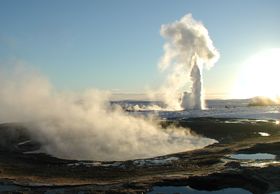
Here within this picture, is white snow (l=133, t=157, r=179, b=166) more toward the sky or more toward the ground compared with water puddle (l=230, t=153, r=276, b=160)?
more toward the ground

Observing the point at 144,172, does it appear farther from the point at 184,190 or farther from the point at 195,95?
the point at 195,95

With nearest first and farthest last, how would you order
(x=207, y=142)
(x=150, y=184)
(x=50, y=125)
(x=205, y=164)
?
1. (x=150, y=184)
2. (x=205, y=164)
3. (x=207, y=142)
4. (x=50, y=125)

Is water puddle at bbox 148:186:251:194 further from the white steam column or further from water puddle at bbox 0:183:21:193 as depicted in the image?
the white steam column

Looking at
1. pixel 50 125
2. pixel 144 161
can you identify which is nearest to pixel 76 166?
pixel 144 161

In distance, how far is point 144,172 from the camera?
125ft

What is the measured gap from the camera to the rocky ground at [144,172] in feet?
107

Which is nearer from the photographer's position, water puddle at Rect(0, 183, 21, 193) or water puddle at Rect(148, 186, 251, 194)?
water puddle at Rect(148, 186, 251, 194)

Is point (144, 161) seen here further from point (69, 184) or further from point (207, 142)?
point (207, 142)

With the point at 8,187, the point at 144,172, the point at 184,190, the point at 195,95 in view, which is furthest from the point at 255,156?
the point at 195,95

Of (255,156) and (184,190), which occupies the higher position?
(255,156)

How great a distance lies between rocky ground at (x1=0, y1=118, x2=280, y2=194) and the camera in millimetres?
32719

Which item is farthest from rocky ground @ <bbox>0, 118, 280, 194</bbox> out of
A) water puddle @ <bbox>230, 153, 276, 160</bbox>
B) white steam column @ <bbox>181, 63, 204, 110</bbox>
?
white steam column @ <bbox>181, 63, 204, 110</bbox>

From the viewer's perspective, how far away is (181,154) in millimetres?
47375

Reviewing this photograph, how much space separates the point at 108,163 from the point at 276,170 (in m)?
16.1
